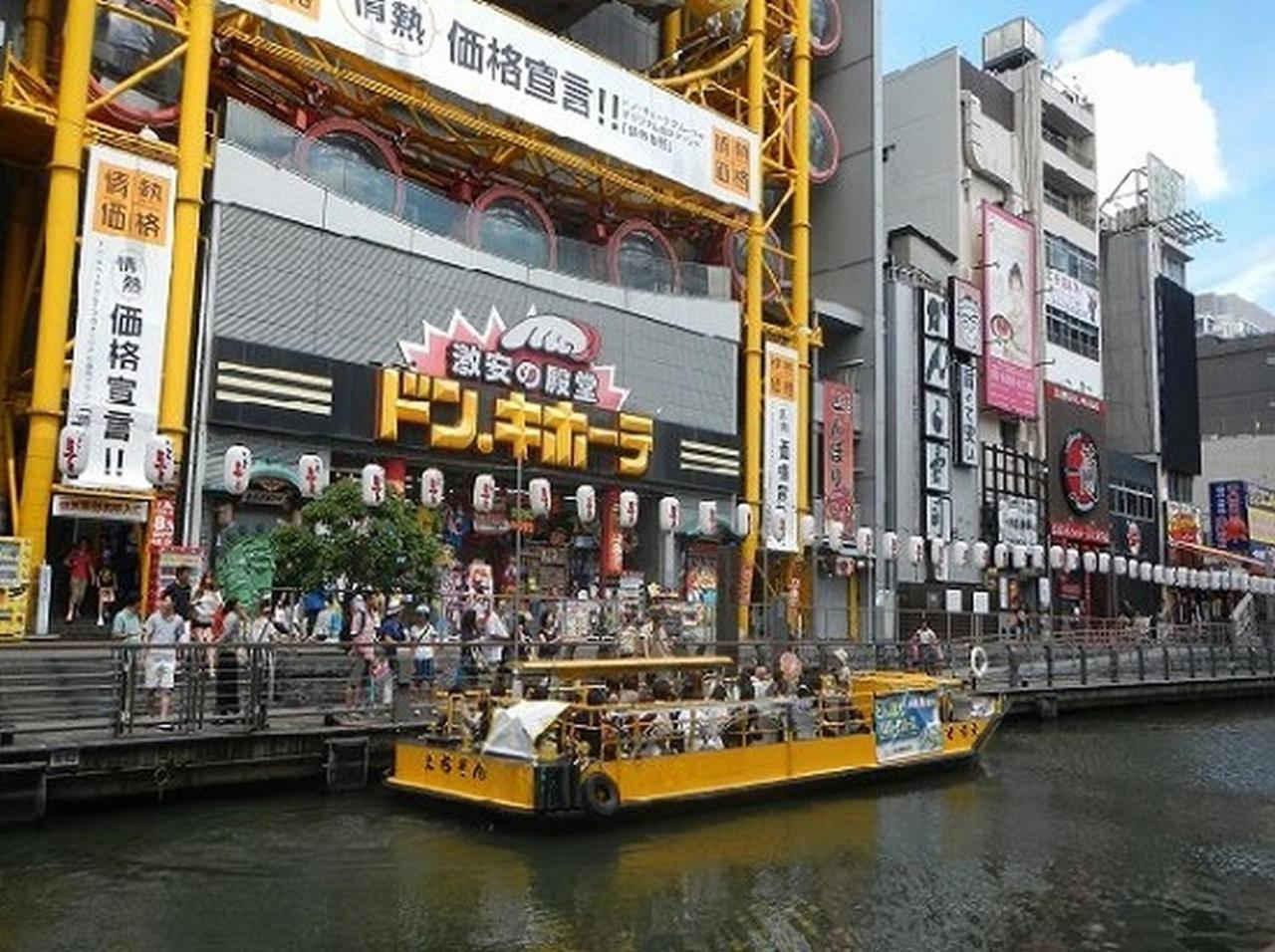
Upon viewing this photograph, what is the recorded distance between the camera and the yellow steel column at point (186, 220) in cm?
2584

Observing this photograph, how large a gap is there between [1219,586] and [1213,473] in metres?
23.2

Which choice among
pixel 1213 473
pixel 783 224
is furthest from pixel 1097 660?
pixel 1213 473

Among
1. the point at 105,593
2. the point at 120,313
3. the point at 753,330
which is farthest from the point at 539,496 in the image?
the point at 753,330

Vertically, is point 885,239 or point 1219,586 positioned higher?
point 885,239

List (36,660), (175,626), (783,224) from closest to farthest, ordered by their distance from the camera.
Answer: (36,660) < (175,626) < (783,224)

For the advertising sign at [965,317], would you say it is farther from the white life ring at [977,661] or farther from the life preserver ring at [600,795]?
the life preserver ring at [600,795]

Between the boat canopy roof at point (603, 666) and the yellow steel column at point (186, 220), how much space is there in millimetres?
11660

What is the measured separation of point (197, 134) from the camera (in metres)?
26.9

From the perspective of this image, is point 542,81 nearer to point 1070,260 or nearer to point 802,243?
point 802,243

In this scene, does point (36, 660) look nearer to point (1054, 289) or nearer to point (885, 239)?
point (885, 239)

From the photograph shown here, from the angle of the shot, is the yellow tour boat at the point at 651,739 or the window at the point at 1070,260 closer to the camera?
the yellow tour boat at the point at 651,739

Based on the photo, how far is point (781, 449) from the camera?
40281mm

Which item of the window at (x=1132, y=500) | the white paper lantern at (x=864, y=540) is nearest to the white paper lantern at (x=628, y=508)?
the white paper lantern at (x=864, y=540)

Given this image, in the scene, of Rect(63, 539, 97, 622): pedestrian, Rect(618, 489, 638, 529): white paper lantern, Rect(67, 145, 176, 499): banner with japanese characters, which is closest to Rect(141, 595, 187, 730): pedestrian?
Rect(67, 145, 176, 499): banner with japanese characters
